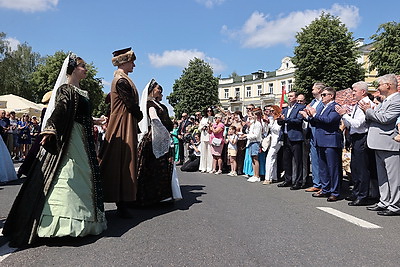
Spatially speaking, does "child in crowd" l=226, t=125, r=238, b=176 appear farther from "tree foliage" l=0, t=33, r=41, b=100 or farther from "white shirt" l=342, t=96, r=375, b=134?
"tree foliage" l=0, t=33, r=41, b=100

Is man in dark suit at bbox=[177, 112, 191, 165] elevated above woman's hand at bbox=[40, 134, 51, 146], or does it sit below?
above

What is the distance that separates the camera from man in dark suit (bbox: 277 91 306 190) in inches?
303

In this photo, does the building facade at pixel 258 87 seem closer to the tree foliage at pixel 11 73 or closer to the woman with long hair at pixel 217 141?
the tree foliage at pixel 11 73

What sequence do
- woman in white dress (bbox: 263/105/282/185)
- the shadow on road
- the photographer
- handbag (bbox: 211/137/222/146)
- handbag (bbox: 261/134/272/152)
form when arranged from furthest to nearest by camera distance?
1. the photographer
2. handbag (bbox: 211/137/222/146)
3. handbag (bbox: 261/134/272/152)
4. woman in white dress (bbox: 263/105/282/185)
5. the shadow on road

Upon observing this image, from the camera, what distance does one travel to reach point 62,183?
12.2ft

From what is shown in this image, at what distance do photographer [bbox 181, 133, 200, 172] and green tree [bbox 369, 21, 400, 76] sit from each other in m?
→ 22.9

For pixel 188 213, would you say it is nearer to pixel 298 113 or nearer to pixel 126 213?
pixel 126 213

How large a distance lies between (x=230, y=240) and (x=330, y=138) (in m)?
3.49

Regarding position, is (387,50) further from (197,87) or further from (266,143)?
(197,87)

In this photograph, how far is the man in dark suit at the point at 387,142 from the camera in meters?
Result: 5.28

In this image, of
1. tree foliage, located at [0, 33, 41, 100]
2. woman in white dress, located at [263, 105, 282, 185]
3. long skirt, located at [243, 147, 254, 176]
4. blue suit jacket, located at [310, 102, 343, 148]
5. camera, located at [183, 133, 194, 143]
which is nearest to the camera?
blue suit jacket, located at [310, 102, 343, 148]

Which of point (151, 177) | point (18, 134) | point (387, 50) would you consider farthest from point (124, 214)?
point (387, 50)

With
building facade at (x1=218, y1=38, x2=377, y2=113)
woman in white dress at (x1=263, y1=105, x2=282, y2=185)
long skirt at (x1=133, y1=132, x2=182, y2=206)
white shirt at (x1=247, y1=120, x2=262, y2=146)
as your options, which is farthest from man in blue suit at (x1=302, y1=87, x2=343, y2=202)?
building facade at (x1=218, y1=38, x2=377, y2=113)

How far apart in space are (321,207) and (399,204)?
44.5 inches
